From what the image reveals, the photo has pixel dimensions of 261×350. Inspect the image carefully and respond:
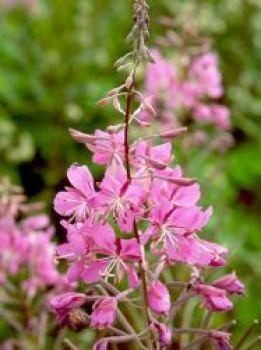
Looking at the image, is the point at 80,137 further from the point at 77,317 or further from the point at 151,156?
the point at 77,317

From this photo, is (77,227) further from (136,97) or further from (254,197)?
(254,197)

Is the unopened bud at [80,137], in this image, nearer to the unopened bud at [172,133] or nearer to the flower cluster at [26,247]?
the unopened bud at [172,133]

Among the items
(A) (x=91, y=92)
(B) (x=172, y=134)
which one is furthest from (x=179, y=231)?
(A) (x=91, y=92)

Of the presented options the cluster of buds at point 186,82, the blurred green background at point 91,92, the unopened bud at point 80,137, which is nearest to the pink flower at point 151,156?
the unopened bud at point 80,137

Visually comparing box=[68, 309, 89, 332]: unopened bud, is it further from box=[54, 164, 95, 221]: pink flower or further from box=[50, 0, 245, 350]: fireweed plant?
box=[54, 164, 95, 221]: pink flower

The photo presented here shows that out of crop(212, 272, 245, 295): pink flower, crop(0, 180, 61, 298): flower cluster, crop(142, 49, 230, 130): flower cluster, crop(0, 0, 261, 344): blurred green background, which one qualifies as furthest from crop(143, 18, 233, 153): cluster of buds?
crop(212, 272, 245, 295): pink flower
